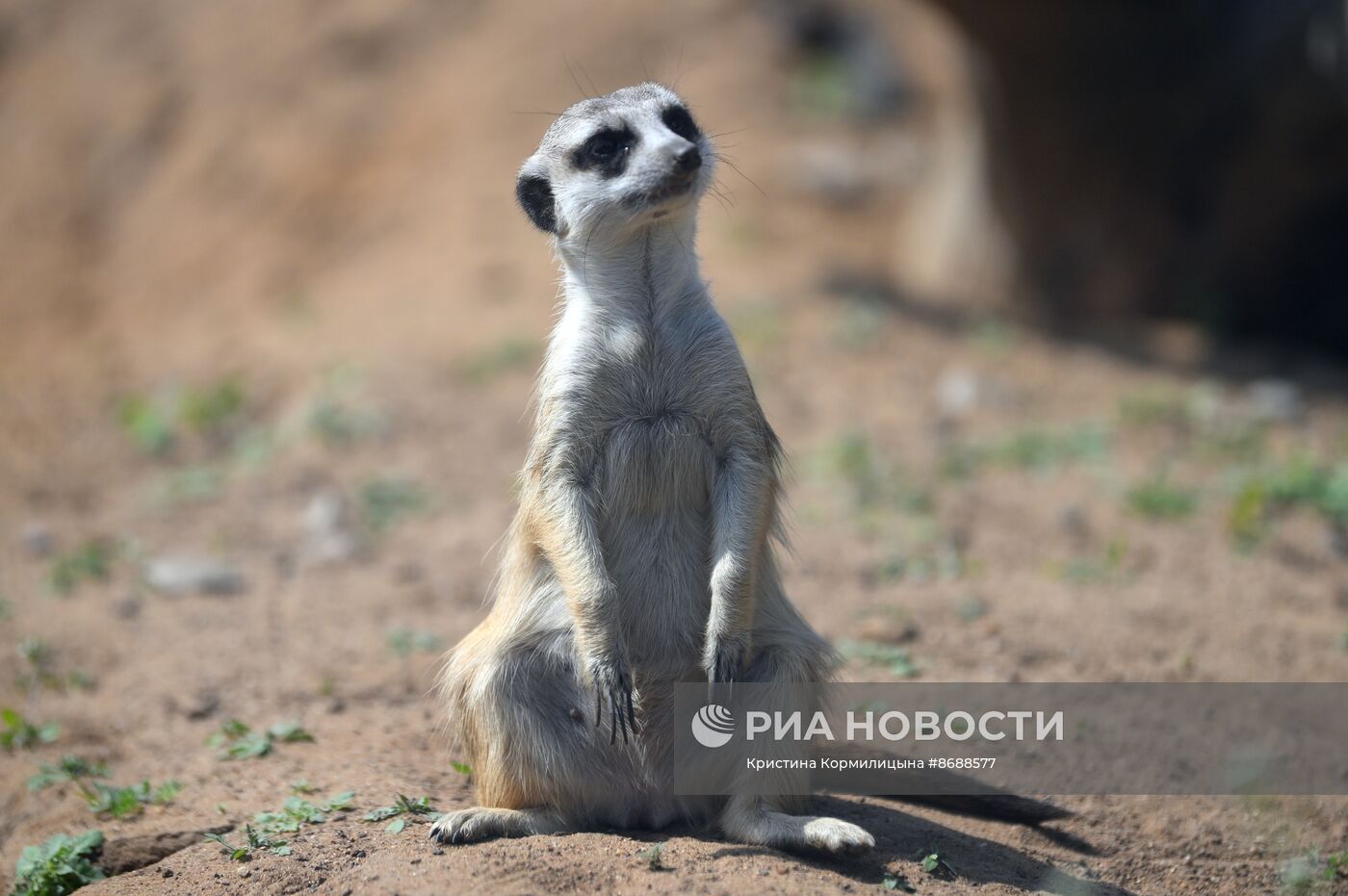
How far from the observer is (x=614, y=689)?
11.2 feet

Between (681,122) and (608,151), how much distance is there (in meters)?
0.31

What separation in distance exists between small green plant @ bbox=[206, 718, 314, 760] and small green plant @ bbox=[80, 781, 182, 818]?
9.0 inches

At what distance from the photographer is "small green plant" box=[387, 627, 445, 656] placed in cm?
522

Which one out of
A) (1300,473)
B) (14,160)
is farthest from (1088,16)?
(14,160)

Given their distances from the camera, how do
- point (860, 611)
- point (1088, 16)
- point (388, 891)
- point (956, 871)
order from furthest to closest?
1. point (1088, 16)
2. point (860, 611)
3. point (956, 871)
4. point (388, 891)

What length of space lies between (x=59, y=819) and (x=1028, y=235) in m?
7.74

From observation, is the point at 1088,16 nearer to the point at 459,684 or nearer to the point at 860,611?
the point at 860,611

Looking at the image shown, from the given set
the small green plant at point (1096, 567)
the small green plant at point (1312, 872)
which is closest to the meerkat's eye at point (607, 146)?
the small green plant at point (1312, 872)

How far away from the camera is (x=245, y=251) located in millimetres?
11203

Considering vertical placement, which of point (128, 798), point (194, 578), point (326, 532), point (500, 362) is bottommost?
point (128, 798)

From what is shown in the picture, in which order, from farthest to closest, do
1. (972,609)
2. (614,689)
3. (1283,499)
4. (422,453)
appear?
1. (422,453)
2. (1283,499)
3. (972,609)
4. (614,689)

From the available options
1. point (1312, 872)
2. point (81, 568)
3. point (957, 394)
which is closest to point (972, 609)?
point (1312, 872)

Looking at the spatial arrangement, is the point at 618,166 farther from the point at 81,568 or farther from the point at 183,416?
the point at 183,416

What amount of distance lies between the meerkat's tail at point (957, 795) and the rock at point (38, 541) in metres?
4.75
